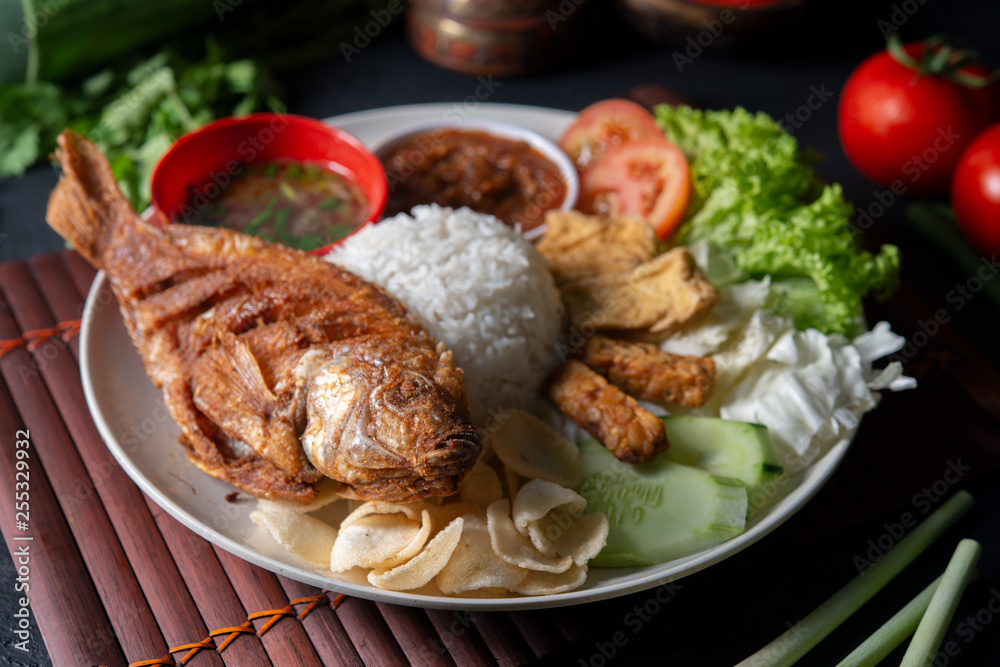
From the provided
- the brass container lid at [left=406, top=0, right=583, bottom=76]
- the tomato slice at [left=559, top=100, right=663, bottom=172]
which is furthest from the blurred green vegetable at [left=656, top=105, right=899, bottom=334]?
the brass container lid at [left=406, top=0, right=583, bottom=76]

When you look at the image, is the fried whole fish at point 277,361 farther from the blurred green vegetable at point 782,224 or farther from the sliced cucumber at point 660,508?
the blurred green vegetable at point 782,224

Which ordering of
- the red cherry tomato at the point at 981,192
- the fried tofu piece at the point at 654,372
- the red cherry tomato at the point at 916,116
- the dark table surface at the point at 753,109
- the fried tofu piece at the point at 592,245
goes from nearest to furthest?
the dark table surface at the point at 753,109
the fried tofu piece at the point at 654,372
the fried tofu piece at the point at 592,245
the red cherry tomato at the point at 981,192
the red cherry tomato at the point at 916,116

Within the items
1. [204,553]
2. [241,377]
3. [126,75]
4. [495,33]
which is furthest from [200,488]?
[495,33]

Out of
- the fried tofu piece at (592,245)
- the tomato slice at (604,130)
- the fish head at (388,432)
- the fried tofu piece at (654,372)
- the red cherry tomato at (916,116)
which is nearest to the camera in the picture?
→ the fish head at (388,432)

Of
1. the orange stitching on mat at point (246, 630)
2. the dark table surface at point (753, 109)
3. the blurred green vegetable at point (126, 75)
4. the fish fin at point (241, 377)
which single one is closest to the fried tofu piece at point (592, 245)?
the dark table surface at point (753, 109)

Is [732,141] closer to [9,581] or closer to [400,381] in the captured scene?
[400,381]

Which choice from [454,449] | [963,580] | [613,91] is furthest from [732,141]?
[454,449]

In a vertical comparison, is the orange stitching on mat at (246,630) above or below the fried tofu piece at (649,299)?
below

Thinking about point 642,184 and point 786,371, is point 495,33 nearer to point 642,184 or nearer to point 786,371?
point 642,184
